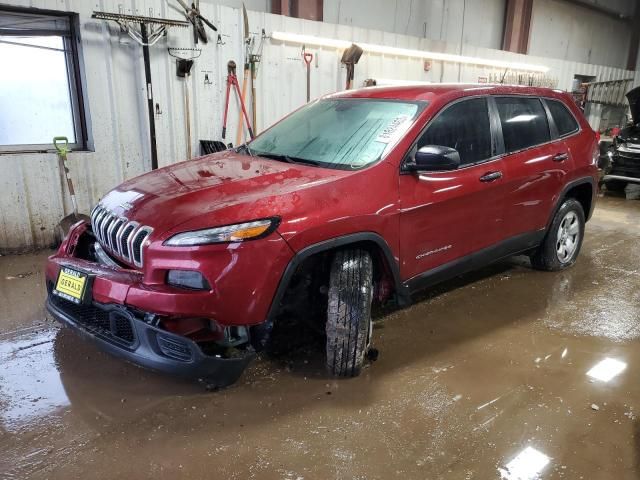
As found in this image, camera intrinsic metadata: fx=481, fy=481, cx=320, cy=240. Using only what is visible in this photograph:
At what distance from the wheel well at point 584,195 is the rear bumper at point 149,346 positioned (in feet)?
11.0

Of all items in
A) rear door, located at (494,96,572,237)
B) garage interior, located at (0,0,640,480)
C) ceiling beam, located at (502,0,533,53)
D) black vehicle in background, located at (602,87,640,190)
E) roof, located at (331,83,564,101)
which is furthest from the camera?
ceiling beam, located at (502,0,533,53)

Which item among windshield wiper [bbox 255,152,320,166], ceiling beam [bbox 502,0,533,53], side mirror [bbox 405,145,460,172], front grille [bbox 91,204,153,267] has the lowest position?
front grille [bbox 91,204,153,267]

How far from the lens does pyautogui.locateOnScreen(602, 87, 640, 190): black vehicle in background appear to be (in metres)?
7.62

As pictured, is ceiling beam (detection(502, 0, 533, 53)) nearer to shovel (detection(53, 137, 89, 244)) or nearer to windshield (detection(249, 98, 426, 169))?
windshield (detection(249, 98, 426, 169))

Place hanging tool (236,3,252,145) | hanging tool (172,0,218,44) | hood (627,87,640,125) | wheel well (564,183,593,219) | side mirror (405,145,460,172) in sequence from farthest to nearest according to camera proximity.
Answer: hood (627,87,640,125) < hanging tool (236,3,252,145) < hanging tool (172,0,218,44) < wheel well (564,183,593,219) < side mirror (405,145,460,172)

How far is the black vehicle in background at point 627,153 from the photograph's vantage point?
25.0 ft

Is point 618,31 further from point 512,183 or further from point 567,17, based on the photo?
point 512,183

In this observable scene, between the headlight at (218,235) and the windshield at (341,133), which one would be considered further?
the windshield at (341,133)

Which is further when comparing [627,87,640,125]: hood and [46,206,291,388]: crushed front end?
[627,87,640,125]: hood

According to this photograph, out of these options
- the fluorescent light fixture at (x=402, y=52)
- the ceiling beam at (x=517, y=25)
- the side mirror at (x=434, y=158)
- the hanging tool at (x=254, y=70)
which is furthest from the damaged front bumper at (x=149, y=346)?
the ceiling beam at (x=517, y=25)

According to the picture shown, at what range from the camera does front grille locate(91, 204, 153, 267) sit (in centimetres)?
229

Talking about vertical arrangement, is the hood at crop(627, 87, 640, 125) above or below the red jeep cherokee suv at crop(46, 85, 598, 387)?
above

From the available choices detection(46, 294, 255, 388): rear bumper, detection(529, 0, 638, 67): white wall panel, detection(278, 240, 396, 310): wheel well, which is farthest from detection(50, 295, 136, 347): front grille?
detection(529, 0, 638, 67): white wall panel

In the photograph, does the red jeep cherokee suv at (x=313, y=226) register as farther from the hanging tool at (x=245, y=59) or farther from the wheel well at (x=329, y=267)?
the hanging tool at (x=245, y=59)
